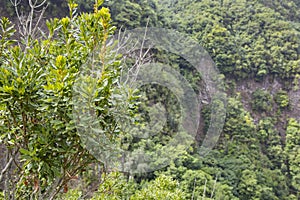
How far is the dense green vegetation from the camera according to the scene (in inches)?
38.0

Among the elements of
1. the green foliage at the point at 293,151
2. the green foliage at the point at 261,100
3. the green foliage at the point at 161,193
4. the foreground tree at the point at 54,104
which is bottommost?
the green foliage at the point at 161,193

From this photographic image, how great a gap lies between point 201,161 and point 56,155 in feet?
26.4

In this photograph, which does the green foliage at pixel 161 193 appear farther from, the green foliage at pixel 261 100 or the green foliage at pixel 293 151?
the green foliage at pixel 261 100

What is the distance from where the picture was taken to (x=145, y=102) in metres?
8.65

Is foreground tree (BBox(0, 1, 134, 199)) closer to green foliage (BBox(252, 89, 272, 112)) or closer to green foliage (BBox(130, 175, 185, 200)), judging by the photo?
green foliage (BBox(130, 175, 185, 200))

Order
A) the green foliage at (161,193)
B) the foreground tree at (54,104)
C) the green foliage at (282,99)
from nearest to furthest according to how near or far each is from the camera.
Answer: the foreground tree at (54,104), the green foliage at (161,193), the green foliage at (282,99)

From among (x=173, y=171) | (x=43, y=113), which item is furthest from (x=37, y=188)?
(x=173, y=171)

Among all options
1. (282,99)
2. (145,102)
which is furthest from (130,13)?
(282,99)

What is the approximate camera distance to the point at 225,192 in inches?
313

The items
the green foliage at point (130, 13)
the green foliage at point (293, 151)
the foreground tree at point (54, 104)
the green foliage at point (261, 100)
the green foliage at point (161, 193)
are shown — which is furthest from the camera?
the green foliage at point (261, 100)

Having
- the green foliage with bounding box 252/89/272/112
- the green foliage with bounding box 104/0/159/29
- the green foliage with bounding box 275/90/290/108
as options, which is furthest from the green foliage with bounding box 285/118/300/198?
the green foliage with bounding box 104/0/159/29

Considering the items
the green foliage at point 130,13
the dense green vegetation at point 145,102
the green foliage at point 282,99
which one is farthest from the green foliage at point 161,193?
the green foliage at point 282,99

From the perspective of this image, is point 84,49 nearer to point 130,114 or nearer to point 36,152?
point 130,114

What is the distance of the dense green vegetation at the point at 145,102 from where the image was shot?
0.97 meters
